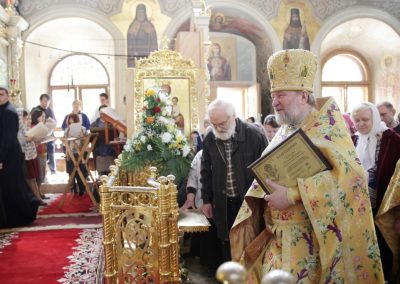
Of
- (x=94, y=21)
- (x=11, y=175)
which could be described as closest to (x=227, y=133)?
(x=11, y=175)

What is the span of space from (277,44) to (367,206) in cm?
1060

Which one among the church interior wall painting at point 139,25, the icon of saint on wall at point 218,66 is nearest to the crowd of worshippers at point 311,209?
the church interior wall painting at point 139,25

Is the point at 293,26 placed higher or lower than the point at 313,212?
higher

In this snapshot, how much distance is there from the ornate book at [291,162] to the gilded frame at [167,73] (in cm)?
446

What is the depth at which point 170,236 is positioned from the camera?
2.97 metres

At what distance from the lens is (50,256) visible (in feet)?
14.9

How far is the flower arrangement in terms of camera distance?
420 centimetres

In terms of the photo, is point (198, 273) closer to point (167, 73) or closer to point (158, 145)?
point (158, 145)

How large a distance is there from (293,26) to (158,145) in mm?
9071

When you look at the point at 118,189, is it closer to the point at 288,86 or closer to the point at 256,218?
the point at 256,218

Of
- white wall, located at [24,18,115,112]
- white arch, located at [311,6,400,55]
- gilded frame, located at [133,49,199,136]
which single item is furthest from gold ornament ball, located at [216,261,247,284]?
white arch, located at [311,6,400,55]

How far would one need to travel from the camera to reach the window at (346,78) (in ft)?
48.4

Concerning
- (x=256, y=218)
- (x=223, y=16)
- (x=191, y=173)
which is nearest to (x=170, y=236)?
(x=256, y=218)

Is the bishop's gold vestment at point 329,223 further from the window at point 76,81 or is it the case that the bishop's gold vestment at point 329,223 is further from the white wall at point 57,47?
the window at point 76,81
